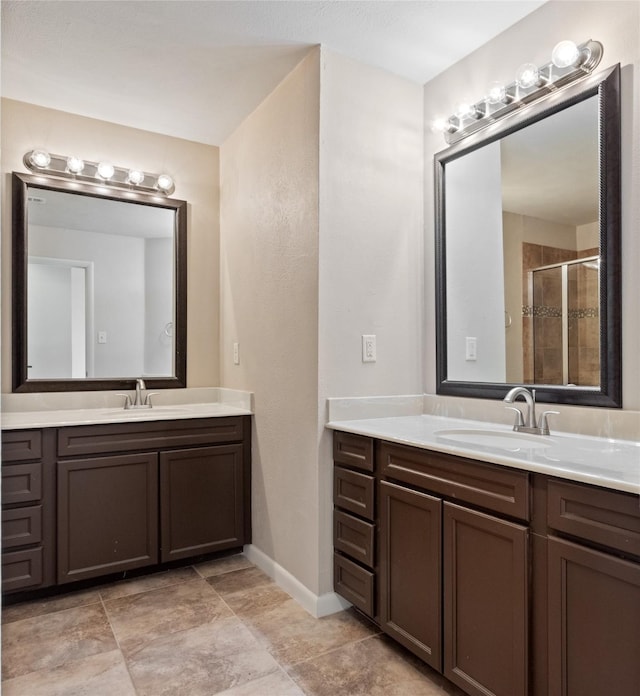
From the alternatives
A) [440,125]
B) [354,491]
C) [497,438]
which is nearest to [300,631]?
[354,491]

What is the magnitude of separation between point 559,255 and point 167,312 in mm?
2227

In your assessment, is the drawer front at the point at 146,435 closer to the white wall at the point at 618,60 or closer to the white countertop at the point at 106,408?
the white countertop at the point at 106,408

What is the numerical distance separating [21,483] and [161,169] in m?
1.94

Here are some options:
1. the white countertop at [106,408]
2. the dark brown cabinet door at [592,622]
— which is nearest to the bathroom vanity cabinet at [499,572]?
the dark brown cabinet door at [592,622]

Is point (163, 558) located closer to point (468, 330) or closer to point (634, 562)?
point (468, 330)

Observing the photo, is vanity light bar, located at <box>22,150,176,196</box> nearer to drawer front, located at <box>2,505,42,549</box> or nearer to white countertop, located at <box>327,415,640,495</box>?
drawer front, located at <box>2,505,42,549</box>

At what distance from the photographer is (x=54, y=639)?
203cm

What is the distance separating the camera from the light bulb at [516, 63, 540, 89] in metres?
1.89

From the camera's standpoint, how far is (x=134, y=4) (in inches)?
77.2

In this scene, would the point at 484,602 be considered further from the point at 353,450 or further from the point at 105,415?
the point at 105,415

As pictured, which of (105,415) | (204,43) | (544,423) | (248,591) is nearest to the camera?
(544,423)

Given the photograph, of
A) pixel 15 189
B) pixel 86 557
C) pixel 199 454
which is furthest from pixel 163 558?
pixel 15 189

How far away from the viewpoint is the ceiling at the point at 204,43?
1979mm

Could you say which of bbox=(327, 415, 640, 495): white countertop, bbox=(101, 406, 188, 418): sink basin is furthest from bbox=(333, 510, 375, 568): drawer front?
bbox=(101, 406, 188, 418): sink basin
